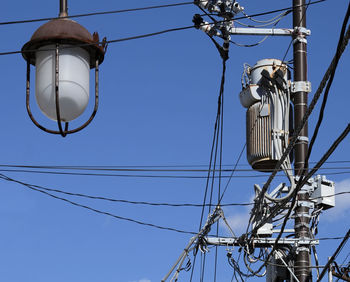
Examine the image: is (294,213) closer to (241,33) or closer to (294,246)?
(294,246)

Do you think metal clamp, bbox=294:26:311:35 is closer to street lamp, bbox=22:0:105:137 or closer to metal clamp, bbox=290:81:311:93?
metal clamp, bbox=290:81:311:93

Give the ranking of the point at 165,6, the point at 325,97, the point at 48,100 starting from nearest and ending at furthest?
the point at 48,100 < the point at 325,97 < the point at 165,6

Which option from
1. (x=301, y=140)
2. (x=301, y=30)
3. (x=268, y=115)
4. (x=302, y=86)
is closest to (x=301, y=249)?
(x=301, y=140)

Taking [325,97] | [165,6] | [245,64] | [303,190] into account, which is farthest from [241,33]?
[325,97]

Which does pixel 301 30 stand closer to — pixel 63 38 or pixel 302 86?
pixel 302 86

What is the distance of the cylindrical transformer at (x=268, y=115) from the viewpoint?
55.8ft

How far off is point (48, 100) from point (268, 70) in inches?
458

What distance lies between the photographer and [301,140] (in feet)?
51.9

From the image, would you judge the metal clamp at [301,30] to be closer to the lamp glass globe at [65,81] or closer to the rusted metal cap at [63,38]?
the rusted metal cap at [63,38]

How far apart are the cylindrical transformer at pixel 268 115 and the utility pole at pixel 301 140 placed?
17.0 inches

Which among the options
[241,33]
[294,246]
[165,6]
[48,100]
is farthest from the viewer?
[241,33]

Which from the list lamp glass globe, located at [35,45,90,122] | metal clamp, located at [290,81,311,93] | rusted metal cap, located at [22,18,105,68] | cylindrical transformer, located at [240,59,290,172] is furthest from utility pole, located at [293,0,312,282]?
lamp glass globe, located at [35,45,90,122]

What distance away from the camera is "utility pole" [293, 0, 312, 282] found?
51.3 feet

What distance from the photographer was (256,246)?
1698 centimetres
